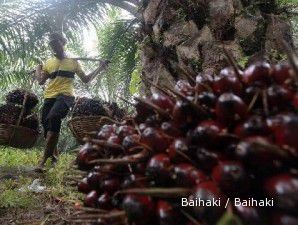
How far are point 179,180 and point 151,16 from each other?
1895 millimetres

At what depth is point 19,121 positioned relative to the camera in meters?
4.50

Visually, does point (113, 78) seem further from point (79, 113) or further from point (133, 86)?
point (133, 86)

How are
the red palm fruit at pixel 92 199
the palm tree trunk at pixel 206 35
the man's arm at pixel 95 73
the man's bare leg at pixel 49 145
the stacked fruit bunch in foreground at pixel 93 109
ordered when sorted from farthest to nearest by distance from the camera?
1. the man's arm at pixel 95 73
2. the man's bare leg at pixel 49 145
3. the stacked fruit bunch in foreground at pixel 93 109
4. the palm tree trunk at pixel 206 35
5. the red palm fruit at pixel 92 199

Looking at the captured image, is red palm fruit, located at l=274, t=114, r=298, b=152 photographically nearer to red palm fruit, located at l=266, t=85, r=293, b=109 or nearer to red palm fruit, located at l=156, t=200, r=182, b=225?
red palm fruit, located at l=266, t=85, r=293, b=109

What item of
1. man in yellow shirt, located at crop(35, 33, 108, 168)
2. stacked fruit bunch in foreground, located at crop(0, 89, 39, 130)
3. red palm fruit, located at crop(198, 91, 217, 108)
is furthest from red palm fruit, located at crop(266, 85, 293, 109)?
stacked fruit bunch in foreground, located at crop(0, 89, 39, 130)

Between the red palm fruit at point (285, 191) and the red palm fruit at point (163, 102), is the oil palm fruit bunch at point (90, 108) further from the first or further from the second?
the red palm fruit at point (285, 191)

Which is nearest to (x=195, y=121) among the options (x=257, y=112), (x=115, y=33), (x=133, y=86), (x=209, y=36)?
(x=257, y=112)

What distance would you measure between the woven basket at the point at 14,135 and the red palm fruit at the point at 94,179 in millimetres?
3749

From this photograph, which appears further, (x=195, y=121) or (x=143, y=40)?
(x=143, y=40)

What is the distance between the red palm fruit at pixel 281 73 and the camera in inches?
28.7

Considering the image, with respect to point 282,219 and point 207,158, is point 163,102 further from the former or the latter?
point 282,219

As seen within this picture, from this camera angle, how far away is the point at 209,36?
6.87 ft

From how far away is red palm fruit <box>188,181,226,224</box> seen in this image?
0.62m

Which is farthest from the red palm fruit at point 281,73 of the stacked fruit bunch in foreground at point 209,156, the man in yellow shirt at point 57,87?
the man in yellow shirt at point 57,87
